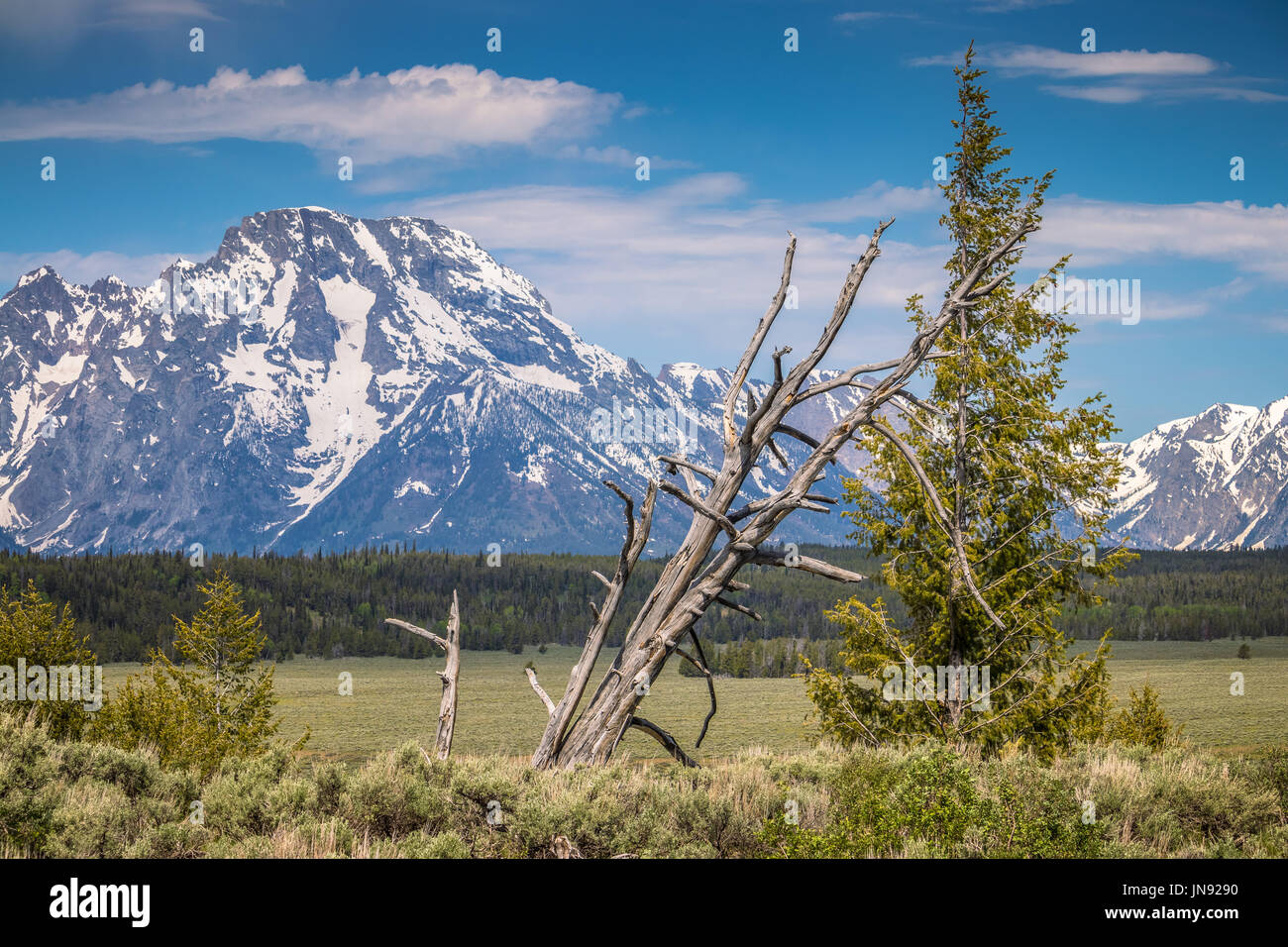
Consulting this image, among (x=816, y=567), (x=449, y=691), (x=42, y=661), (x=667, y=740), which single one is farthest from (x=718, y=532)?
(x=42, y=661)

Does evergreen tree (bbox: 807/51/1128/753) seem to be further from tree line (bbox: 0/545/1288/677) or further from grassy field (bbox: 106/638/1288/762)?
tree line (bbox: 0/545/1288/677)

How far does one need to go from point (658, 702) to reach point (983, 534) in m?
82.4

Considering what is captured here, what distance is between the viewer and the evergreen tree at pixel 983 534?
58.3ft

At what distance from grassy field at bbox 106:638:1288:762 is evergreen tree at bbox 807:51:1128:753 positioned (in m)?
2.37

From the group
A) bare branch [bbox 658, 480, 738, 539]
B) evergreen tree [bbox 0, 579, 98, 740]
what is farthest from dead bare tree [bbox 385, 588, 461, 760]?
evergreen tree [bbox 0, 579, 98, 740]

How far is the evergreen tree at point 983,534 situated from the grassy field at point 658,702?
2373mm

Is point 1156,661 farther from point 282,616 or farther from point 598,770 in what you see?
point 598,770

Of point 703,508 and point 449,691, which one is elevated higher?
point 703,508

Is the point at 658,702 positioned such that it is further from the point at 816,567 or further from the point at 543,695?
the point at 816,567

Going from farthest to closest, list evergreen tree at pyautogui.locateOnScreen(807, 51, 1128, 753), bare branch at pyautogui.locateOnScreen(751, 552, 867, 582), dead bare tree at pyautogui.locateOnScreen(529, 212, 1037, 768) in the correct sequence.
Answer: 1. evergreen tree at pyautogui.locateOnScreen(807, 51, 1128, 753)
2. dead bare tree at pyautogui.locateOnScreen(529, 212, 1037, 768)
3. bare branch at pyautogui.locateOnScreen(751, 552, 867, 582)

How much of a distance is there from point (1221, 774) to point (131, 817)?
966cm

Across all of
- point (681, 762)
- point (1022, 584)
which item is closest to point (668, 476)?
point (681, 762)

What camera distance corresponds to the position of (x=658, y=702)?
9962cm

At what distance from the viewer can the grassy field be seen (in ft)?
201
